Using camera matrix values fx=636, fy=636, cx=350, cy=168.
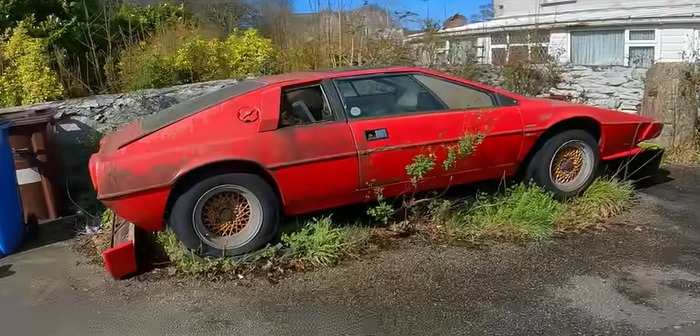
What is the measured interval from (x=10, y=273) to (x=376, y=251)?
2.93 metres

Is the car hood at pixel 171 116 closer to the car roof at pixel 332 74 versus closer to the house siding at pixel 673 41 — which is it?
the car roof at pixel 332 74

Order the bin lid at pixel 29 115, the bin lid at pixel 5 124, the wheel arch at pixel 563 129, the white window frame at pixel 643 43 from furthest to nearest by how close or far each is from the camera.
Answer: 1. the white window frame at pixel 643 43
2. the bin lid at pixel 29 115
3. the wheel arch at pixel 563 129
4. the bin lid at pixel 5 124

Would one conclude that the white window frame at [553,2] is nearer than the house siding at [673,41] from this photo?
No

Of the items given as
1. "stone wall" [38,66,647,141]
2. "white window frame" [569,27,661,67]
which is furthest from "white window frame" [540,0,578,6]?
"stone wall" [38,66,647,141]

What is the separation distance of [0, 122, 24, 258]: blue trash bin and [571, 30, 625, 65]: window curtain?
14.8m

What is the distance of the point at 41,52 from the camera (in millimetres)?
7918

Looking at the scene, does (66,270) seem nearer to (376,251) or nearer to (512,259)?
(376,251)

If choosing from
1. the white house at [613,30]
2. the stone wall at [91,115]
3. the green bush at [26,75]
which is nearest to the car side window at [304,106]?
the stone wall at [91,115]

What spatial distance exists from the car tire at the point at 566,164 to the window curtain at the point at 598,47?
12.0 meters

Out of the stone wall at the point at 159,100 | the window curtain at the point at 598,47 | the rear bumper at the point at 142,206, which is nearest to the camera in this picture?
the rear bumper at the point at 142,206

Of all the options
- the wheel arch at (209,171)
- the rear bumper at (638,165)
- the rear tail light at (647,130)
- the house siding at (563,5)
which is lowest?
the rear bumper at (638,165)

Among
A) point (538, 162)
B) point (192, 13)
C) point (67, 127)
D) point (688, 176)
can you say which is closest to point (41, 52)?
point (67, 127)

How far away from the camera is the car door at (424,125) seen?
5.10 meters

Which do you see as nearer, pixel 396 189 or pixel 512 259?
pixel 512 259
